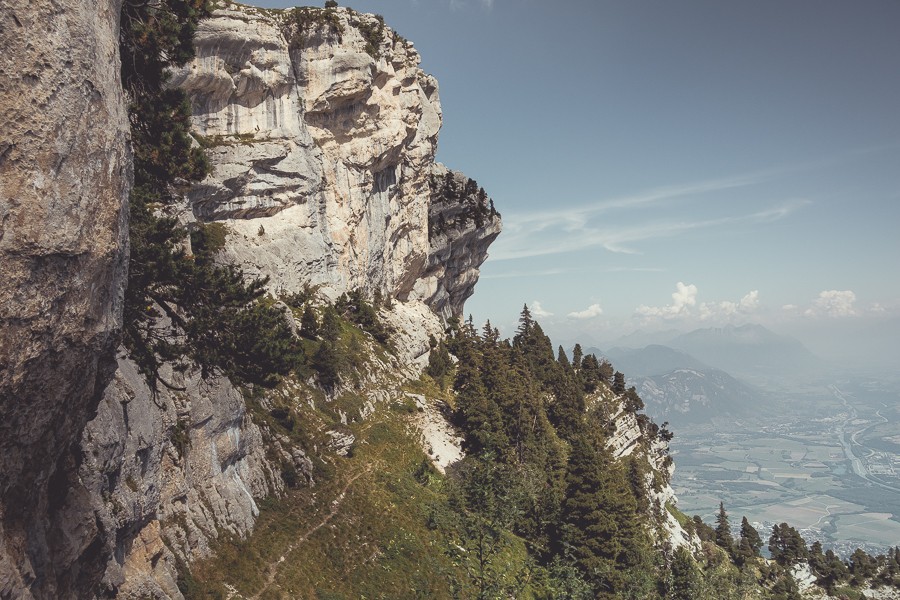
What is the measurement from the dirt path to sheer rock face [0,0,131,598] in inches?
601

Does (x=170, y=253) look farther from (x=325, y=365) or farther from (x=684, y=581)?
(x=684, y=581)

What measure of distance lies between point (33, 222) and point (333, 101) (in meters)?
71.4

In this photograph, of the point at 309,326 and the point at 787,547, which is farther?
the point at 787,547

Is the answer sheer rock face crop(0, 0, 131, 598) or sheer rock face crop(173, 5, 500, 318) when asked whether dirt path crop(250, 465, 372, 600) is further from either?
sheer rock face crop(173, 5, 500, 318)

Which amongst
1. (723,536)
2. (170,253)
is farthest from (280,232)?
(723,536)

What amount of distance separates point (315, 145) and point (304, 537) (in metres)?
56.0

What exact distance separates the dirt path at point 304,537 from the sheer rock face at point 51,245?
1526 centimetres

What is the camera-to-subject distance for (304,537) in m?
27.5

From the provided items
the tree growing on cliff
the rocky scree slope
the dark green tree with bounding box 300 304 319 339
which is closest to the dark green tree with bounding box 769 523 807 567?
the rocky scree slope

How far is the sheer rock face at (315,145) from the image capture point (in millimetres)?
59844

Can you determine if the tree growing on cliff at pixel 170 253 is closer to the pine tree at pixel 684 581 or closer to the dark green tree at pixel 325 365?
the dark green tree at pixel 325 365

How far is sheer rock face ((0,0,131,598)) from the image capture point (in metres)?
6.52

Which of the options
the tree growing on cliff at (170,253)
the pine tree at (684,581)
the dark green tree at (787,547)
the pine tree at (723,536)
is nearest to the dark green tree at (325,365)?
the tree growing on cliff at (170,253)

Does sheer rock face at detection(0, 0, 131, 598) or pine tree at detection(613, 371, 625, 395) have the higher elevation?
sheer rock face at detection(0, 0, 131, 598)
